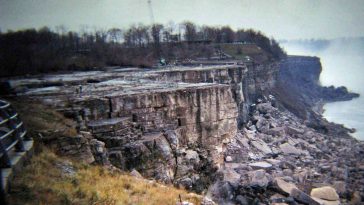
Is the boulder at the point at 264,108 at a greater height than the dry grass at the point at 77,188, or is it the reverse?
the dry grass at the point at 77,188

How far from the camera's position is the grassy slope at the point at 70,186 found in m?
5.90

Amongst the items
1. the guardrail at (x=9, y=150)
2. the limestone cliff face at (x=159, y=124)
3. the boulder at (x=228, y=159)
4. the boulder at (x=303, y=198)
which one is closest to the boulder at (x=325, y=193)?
the boulder at (x=303, y=198)

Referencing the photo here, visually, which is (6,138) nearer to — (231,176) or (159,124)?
(159,124)

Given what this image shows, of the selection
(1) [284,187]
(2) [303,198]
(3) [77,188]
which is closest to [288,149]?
(1) [284,187]

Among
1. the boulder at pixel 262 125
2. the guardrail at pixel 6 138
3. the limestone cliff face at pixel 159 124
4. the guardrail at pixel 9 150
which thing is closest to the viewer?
the guardrail at pixel 9 150

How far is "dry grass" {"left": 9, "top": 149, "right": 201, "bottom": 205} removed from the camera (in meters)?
5.86

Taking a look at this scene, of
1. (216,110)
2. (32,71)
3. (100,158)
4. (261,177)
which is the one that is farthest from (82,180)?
(32,71)

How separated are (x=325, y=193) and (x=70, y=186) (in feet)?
45.6

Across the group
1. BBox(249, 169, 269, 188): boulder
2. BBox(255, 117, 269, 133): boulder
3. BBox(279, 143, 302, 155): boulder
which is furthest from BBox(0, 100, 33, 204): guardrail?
BBox(255, 117, 269, 133): boulder

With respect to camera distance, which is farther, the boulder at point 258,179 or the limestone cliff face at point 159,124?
the boulder at point 258,179

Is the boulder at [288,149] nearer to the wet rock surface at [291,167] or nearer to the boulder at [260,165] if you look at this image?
the wet rock surface at [291,167]

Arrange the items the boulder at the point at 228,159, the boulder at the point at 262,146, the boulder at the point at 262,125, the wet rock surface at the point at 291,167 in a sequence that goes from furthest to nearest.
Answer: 1. the boulder at the point at 262,125
2. the boulder at the point at 262,146
3. the boulder at the point at 228,159
4. the wet rock surface at the point at 291,167

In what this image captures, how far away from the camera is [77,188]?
23.2 feet

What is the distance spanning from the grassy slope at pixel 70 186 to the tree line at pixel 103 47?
2732 centimetres
